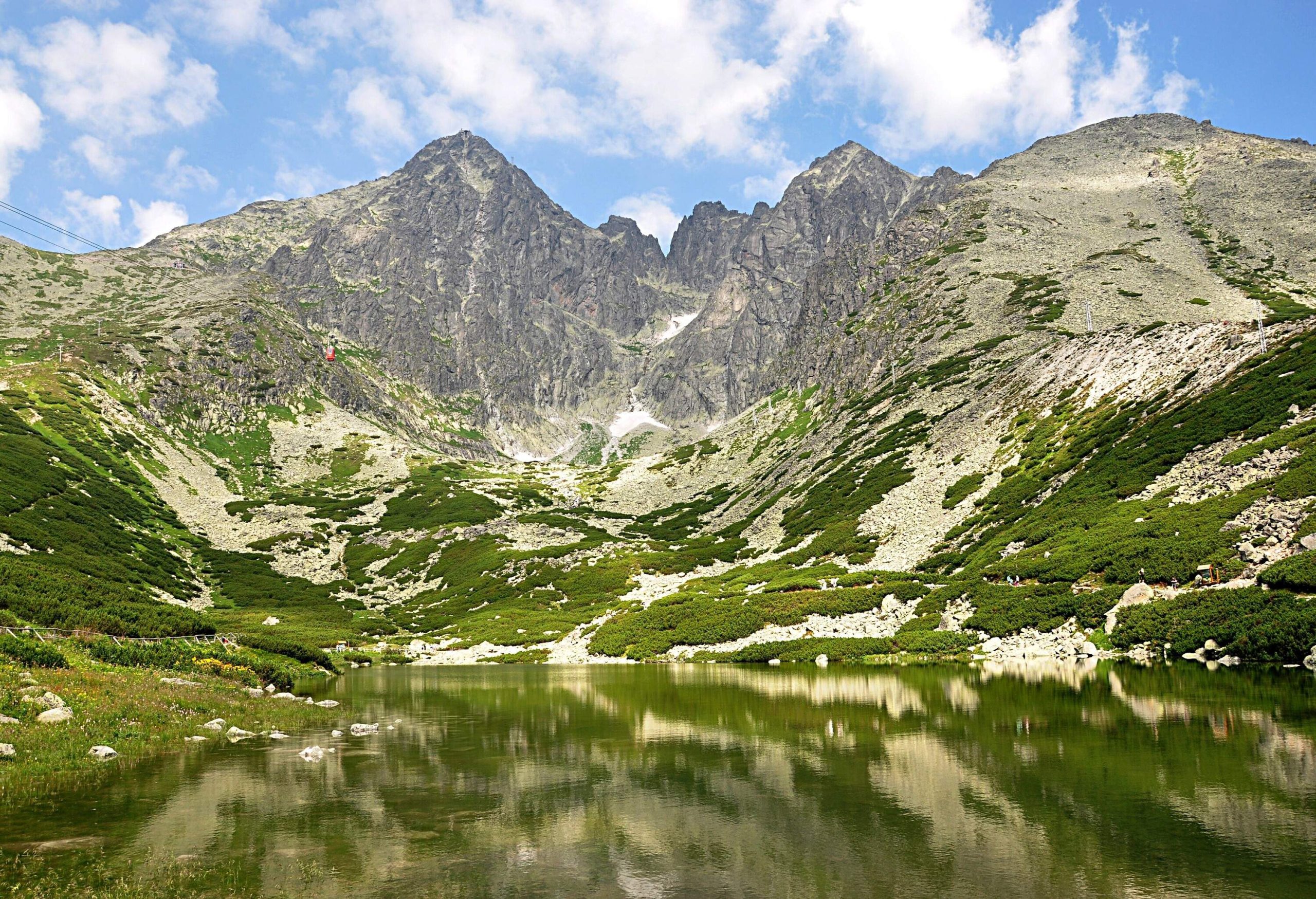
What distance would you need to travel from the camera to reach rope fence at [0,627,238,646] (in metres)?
29.3

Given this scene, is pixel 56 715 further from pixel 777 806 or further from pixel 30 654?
pixel 777 806

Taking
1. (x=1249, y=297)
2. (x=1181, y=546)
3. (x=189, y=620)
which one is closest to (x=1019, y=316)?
(x=1249, y=297)

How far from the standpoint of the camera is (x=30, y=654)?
24.4 metres

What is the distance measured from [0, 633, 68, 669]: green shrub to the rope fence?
1.80 meters

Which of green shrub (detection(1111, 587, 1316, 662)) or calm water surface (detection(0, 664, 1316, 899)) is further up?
green shrub (detection(1111, 587, 1316, 662))

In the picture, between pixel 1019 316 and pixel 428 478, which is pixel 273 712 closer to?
pixel 1019 316

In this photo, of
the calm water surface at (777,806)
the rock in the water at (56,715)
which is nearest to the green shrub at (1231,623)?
the calm water surface at (777,806)

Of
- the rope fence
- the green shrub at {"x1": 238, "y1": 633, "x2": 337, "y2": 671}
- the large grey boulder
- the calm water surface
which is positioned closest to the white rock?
the calm water surface

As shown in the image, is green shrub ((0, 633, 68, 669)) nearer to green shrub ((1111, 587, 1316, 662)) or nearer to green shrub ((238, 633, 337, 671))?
green shrub ((238, 633, 337, 671))

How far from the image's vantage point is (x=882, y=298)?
640 feet

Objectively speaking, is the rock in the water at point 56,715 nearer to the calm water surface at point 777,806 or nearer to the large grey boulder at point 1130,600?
the calm water surface at point 777,806

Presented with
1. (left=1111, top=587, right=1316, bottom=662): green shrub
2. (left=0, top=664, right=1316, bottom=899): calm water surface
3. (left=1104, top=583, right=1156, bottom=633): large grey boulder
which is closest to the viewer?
(left=0, top=664, right=1316, bottom=899): calm water surface

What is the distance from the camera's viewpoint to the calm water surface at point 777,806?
10039mm

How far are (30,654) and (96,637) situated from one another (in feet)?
33.5
